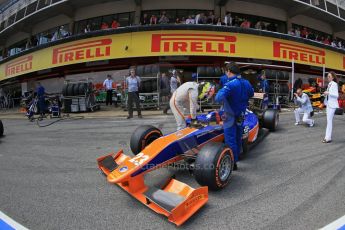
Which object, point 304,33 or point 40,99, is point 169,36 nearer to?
point 40,99

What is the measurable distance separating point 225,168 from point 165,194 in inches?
45.9

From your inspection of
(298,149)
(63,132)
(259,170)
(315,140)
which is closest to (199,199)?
(259,170)

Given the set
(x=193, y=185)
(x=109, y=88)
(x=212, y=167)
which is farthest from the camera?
(x=109, y=88)

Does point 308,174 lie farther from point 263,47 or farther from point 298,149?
point 263,47

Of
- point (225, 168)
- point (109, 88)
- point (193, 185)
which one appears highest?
point (109, 88)

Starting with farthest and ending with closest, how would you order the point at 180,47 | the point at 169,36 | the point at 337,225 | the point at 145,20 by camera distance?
the point at 145,20 → the point at 169,36 → the point at 180,47 → the point at 337,225

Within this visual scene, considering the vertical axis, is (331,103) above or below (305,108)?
above

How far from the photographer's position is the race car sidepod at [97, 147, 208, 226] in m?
3.67

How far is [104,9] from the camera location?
68.2 feet

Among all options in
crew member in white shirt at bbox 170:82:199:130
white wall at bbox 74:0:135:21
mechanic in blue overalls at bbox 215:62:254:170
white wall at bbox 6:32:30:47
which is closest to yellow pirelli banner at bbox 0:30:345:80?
white wall at bbox 74:0:135:21

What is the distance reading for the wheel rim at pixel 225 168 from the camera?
467 centimetres

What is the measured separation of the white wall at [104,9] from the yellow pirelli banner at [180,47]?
9.96 ft

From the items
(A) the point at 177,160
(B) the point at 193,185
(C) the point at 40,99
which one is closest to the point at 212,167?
(B) the point at 193,185

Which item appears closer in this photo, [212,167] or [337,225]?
[337,225]
